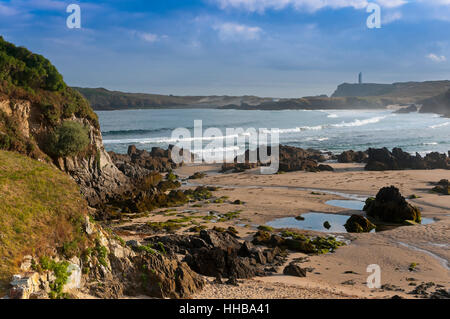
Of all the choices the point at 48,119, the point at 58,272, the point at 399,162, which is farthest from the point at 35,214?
the point at 399,162

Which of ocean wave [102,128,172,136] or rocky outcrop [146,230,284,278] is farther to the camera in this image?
ocean wave [102,128,172,136]

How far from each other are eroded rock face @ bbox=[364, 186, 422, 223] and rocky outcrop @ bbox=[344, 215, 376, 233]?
156 cm

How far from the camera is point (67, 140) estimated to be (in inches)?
829

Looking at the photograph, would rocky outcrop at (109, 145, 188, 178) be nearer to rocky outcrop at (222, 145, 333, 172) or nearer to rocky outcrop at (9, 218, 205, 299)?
rocky outcrop at (222, 145, 333, 172)

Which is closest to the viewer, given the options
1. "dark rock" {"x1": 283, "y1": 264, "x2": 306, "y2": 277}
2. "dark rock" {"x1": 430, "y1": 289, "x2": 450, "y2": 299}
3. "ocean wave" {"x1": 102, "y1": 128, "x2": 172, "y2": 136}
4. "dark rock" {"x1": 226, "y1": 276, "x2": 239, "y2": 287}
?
"dark rock" {"x1": 430, "y1": 289, "x2": 450, "y2": 299}

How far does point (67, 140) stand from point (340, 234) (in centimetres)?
1424

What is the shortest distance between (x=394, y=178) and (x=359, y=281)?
20.8 metres

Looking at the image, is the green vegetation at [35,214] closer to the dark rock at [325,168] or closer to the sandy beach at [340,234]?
the sandy beach at [340,234]

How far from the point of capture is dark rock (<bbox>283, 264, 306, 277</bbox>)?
1290 cm

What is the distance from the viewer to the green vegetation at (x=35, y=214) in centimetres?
881

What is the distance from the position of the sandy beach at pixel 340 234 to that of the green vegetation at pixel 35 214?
12.2 feet

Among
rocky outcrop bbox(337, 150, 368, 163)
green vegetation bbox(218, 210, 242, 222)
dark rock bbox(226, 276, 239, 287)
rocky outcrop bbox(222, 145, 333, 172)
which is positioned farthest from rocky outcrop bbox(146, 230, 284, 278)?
rocky outcrop bbox(337, 150, 368, 163)

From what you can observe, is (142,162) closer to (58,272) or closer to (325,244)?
(325,244)
